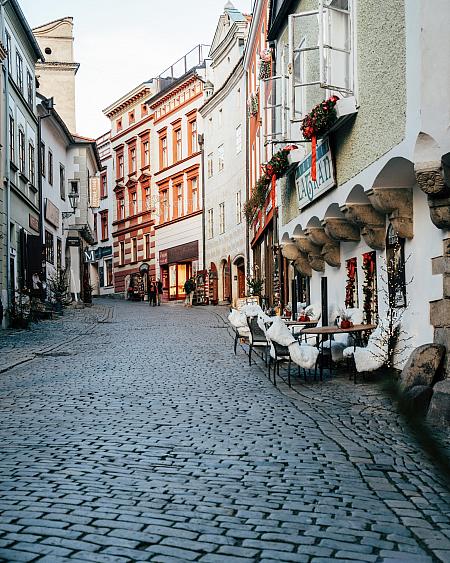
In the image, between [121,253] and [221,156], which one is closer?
[221,156]

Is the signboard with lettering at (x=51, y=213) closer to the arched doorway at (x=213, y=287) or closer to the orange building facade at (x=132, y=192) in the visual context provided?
the arched doorway at (x=213, y=287)

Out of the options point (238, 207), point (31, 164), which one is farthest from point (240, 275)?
point (31, 164)

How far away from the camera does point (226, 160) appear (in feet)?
151

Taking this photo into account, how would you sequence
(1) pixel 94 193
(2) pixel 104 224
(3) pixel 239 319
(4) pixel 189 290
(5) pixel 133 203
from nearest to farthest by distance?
(3) pixel 239 319 → (1) pixel 94 193 → (4) pixel 189 290 → (5) pixel 133 203 → (2) pixel 104 224

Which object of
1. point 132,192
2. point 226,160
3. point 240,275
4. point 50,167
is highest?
point 132,192

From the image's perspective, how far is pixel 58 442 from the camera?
295 inches

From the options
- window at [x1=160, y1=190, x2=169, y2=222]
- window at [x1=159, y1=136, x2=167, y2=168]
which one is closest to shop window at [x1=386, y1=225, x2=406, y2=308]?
window at [x1=160, y1=190, x2=169, y2=222]

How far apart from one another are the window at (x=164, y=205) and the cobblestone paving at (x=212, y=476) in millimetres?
46338

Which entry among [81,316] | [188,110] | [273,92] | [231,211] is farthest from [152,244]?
[273,92]

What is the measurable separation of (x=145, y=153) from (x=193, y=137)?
8.91m

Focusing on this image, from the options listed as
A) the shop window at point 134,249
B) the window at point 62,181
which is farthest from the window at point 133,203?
the window at point 62,181

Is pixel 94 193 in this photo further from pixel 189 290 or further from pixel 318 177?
pixel 318 177

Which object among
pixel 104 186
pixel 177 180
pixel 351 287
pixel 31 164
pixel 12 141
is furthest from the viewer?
pixel 104 186

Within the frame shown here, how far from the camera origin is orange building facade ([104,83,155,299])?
6156 cm
